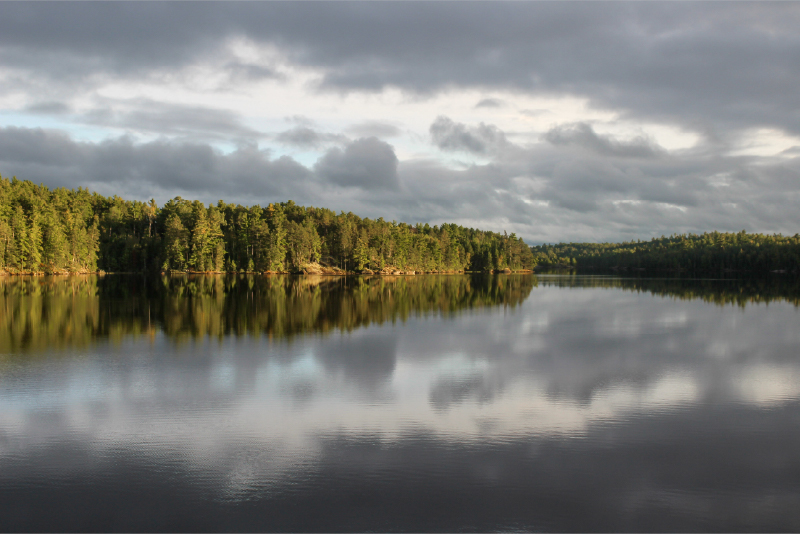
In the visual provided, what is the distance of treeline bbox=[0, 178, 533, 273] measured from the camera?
89.7 m

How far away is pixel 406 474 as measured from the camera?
372 inches

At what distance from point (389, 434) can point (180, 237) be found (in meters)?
111

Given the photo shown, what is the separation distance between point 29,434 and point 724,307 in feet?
167

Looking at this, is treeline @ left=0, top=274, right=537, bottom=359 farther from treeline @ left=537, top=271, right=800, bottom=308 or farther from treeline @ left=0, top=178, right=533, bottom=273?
treeline @ left=0, top=178, right=533, bottom=273

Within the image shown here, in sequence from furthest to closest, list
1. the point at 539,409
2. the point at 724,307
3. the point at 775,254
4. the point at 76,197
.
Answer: the point at 775,254
the point at 76,197
the point at 724,307
the point at 539,409

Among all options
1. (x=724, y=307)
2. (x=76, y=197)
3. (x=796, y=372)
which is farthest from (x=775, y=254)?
(x=76, y=197)

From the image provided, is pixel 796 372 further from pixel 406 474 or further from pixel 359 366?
pixel 406 474

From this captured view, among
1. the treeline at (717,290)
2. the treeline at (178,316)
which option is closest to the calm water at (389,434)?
the treeline at (178,316)

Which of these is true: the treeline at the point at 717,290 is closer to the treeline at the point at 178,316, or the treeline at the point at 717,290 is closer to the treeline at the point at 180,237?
the treeline at the point at 178,316

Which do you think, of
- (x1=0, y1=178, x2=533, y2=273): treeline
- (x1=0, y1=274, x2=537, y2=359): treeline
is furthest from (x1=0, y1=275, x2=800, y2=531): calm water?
(x1=0, y1=178, x2=533, y2=273): treeline

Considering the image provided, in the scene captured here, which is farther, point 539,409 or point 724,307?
point 724,307

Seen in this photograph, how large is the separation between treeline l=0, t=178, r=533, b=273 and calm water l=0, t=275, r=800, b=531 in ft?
261

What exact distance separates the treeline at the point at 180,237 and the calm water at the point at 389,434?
79.7 m

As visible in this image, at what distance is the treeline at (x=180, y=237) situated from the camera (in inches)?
3532
